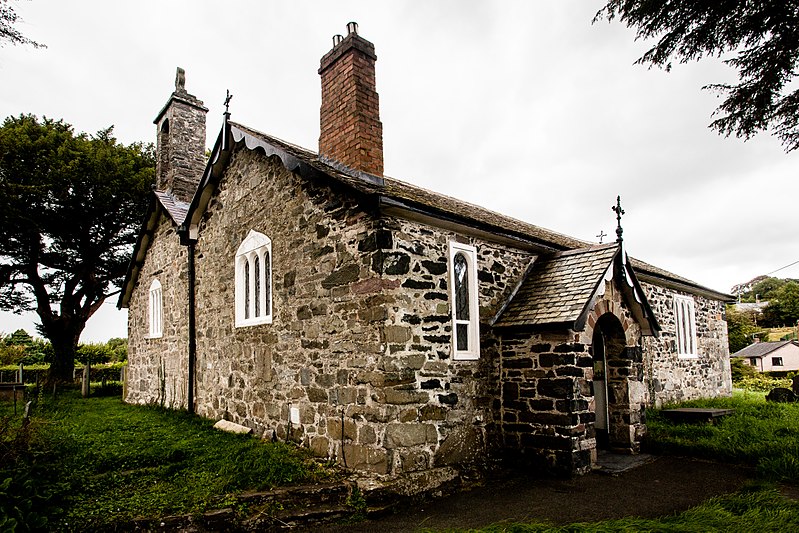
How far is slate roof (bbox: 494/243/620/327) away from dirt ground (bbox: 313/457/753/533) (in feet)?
8.59

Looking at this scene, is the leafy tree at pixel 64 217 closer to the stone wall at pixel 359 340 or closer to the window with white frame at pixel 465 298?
the stone wall at pixel 359 340

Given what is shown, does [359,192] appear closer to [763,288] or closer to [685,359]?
[685,359]

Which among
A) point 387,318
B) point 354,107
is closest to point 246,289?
point 354,107

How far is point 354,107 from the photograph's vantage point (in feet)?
30.4

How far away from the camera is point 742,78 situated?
24.2ft

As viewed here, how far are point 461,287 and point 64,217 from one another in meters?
20.9

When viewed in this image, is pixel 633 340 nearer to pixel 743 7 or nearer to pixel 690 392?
pixel 743 7

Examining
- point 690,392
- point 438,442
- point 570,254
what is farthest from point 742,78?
point 690,392

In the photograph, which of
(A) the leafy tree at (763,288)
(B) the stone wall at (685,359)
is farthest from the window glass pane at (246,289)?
(A) the leafy tree at (763,288)

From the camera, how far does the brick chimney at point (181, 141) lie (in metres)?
16.6

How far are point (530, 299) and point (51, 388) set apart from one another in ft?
72.4

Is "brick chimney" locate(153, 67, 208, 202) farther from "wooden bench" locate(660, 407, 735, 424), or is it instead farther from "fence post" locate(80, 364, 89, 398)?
"wooden bench" locate(660, 407, 735, 424)

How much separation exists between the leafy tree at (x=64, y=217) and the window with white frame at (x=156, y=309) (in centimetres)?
911

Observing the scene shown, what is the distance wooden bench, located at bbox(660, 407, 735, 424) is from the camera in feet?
39.9
